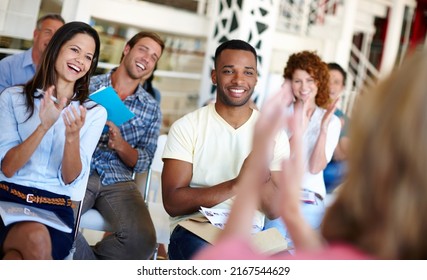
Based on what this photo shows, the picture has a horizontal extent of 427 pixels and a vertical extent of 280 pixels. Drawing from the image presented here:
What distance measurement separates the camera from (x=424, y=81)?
0.96 metres

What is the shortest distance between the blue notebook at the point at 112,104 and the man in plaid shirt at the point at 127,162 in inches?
1.7

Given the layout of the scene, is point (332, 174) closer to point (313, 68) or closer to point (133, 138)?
point (313, 68)

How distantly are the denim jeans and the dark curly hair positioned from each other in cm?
96

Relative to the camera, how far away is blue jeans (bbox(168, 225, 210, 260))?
7.36 feet

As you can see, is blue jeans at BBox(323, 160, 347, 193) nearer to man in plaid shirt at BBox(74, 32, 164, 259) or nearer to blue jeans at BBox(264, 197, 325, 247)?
blue jeans at BBox(264, 197, 325, 247)

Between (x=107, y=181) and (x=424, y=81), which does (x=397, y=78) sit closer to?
(x=424, y=81)

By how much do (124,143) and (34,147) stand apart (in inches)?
27.4

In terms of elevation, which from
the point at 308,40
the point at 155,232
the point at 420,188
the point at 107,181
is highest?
the point at 308,40

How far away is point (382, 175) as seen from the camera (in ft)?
3.17

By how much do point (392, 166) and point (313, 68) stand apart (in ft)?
7.00

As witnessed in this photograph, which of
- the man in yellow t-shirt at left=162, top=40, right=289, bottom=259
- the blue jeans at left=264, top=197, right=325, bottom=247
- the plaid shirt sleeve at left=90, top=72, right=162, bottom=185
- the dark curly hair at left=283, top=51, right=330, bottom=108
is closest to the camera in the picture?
the man in yellow t-shirt at left=162, top=40, right=289, bottom=259

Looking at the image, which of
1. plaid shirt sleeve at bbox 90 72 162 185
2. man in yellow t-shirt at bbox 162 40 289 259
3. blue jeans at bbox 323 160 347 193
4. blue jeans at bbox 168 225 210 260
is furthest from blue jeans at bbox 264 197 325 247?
plaid shirt sleeve at bbox 90 72 162 185
